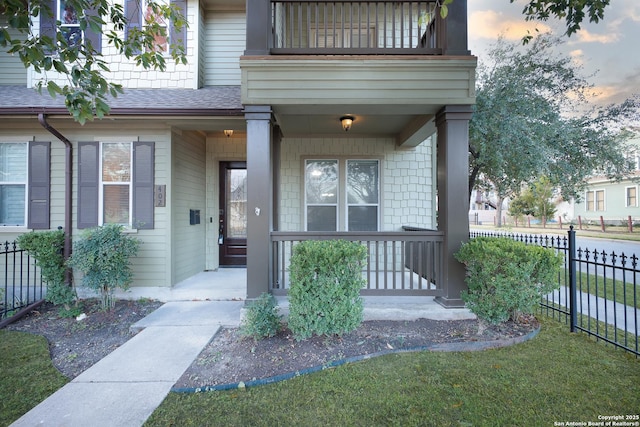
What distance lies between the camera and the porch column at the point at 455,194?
156 inches

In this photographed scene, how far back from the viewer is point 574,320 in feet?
12.5

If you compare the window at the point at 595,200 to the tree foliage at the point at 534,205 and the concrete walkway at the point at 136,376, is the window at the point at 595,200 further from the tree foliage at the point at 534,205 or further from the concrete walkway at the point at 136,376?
the concrete walkway at the point at 136,376

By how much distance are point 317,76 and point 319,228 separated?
10.5 ft

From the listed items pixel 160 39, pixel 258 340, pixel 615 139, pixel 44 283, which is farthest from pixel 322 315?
pixel 615 139

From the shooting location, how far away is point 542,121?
702 cm

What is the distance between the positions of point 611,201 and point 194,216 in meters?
29.0

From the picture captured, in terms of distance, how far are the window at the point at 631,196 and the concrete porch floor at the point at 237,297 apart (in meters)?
25.5

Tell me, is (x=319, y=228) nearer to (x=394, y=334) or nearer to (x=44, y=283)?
(x=394, y=334)

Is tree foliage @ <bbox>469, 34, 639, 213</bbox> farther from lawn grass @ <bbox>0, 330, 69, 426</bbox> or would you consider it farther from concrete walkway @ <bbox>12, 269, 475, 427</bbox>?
lawn grass @ <bbox>0, 330, 69, 426</bbox>

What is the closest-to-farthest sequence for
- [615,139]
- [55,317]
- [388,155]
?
[55,317] < [388,155] < [615,139]

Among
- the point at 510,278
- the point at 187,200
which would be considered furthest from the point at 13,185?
the point at 510,278

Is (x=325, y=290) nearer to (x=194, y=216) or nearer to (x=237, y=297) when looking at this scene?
(x=237, y=297)

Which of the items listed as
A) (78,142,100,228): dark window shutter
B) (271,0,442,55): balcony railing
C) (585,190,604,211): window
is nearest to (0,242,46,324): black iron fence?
(78,142,100,228): dark window shutter

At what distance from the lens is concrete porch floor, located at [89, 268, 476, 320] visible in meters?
3.93
